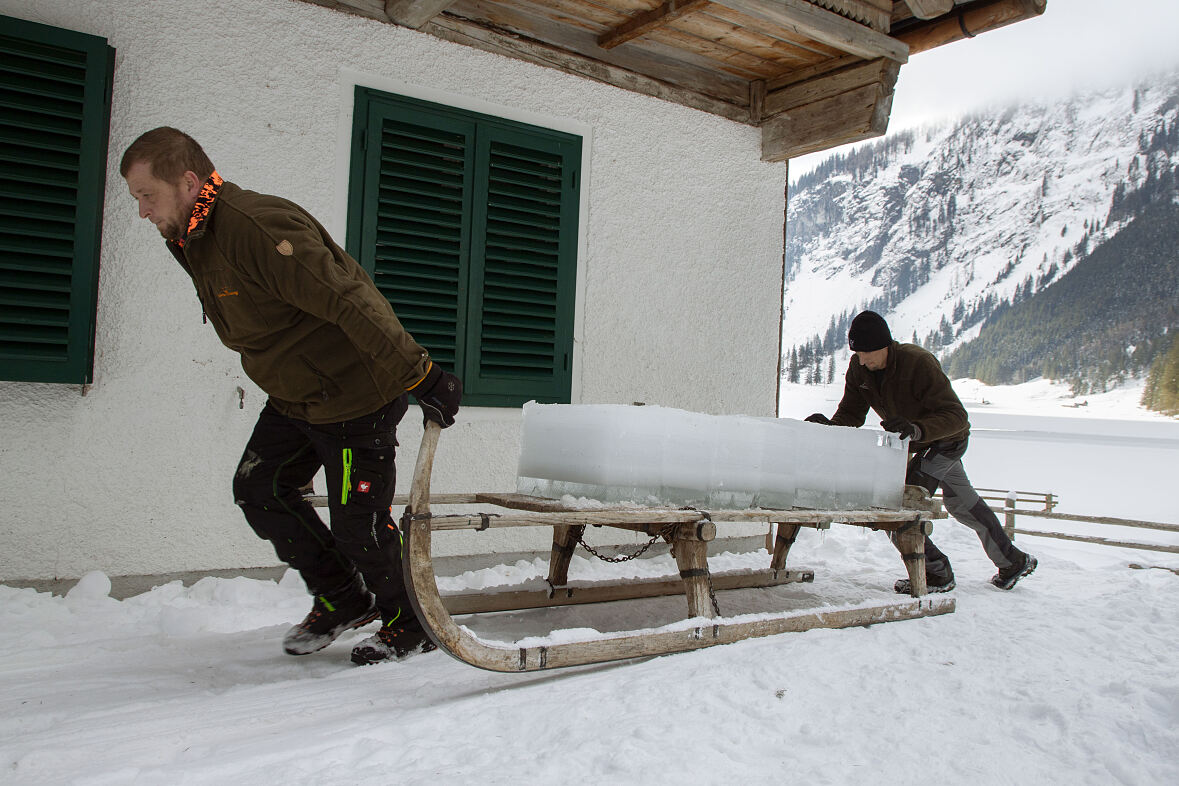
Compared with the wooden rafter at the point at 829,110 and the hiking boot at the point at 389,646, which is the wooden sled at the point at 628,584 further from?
the wooden rafter at the point at 829,110

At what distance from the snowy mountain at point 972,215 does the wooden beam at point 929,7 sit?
82.7 meters

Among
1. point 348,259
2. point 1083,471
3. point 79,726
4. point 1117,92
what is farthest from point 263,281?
point 1117,92

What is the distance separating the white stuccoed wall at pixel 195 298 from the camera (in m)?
3.39

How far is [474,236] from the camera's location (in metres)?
4.45

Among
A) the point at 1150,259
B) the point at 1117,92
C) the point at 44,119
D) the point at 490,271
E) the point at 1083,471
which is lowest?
the point at 1083,471

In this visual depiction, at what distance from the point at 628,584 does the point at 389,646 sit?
1.43m

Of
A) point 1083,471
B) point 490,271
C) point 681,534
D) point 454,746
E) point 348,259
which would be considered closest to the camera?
point 454,746

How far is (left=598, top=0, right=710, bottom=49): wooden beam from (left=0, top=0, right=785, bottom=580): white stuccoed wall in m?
0.29

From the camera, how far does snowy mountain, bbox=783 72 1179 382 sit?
327 ft

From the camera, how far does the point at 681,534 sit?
299cm

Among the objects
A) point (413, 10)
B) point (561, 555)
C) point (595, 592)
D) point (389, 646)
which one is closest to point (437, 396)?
point (389, 646)

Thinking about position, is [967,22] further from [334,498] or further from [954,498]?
[334,498]

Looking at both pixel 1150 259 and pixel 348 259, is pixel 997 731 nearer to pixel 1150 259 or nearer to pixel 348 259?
pixel 348 259

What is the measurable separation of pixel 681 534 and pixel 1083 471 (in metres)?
39.7
